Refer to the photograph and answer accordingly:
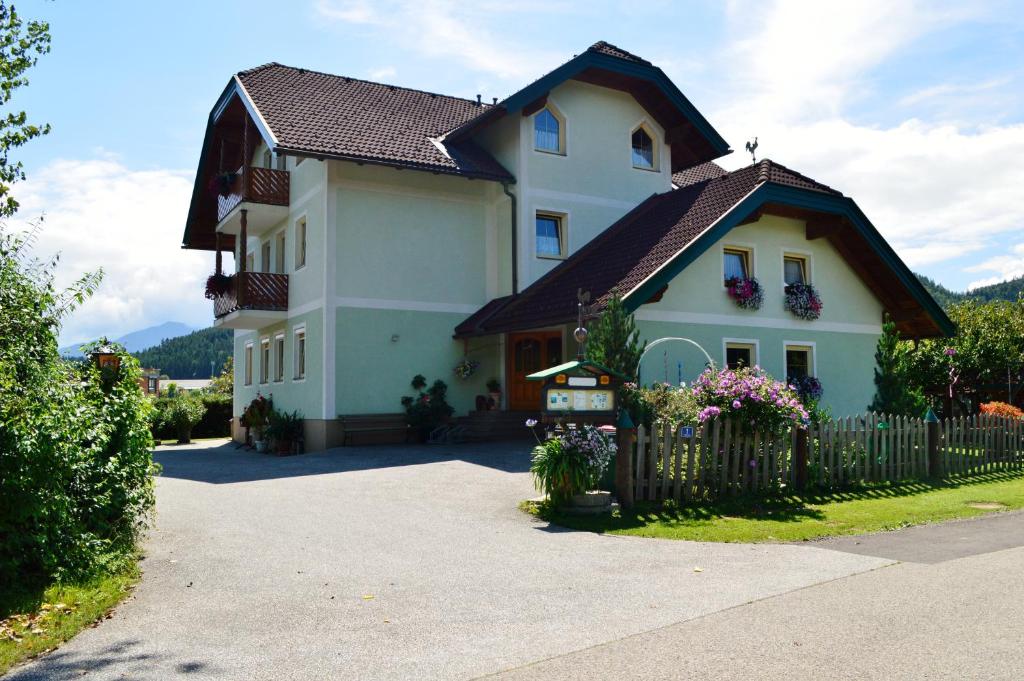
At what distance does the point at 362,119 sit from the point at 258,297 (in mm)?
5539

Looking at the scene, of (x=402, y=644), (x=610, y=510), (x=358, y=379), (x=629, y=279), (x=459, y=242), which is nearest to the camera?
(x=402, y=644)

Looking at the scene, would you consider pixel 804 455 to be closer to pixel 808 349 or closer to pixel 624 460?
pixel 624 460

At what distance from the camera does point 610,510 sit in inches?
423

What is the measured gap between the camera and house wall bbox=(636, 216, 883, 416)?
61.2ft

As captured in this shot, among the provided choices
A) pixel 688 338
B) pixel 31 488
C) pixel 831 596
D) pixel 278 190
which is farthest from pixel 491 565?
pixel 278 190

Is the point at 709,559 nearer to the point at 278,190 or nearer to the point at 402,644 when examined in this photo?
the point at 402,644

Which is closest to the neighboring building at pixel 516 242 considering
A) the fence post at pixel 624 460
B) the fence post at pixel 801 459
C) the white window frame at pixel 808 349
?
the white window frame at pixel 808 349

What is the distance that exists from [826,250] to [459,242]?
9.15 m

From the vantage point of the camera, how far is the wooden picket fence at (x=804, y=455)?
11.3 metres

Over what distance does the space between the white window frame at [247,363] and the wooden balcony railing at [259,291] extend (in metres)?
5.32

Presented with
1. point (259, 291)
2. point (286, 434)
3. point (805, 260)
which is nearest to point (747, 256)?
point (805, 260)

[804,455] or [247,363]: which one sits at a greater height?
[247,363]

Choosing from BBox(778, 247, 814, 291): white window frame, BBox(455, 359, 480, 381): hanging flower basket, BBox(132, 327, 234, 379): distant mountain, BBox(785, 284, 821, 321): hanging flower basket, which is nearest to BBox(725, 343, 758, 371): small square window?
BBox(785, 284, 821, 321): hanging flower basket

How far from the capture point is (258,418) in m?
23.8
